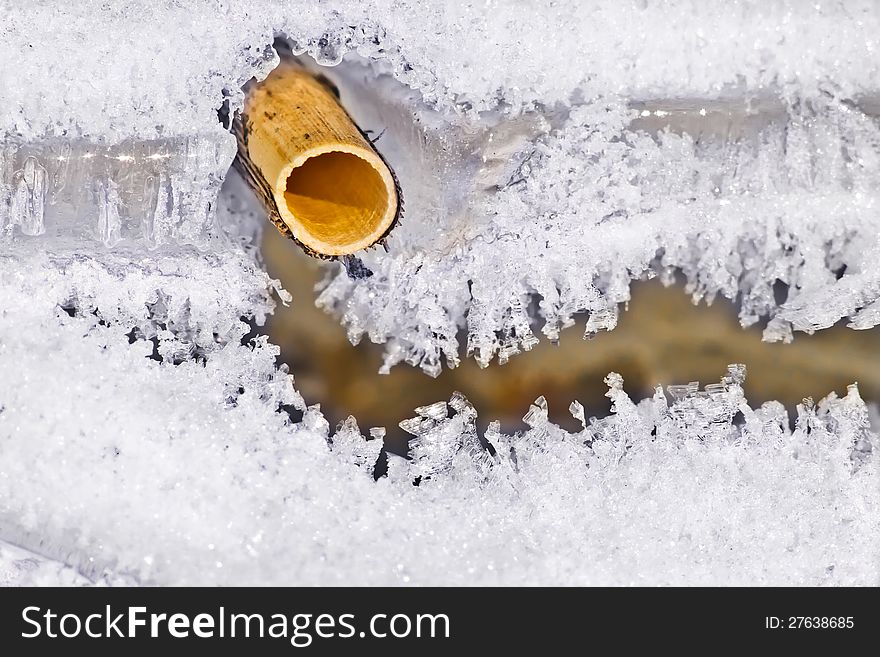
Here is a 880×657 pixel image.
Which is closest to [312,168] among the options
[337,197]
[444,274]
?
A: [337,197]

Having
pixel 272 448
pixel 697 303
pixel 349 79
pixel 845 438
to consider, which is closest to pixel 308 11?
pixel 349 79

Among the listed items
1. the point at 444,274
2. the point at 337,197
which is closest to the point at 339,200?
the point at 337,197

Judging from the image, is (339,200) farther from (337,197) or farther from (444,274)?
(444,274)

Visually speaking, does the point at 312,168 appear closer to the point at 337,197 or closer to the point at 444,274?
the point at 337,197
